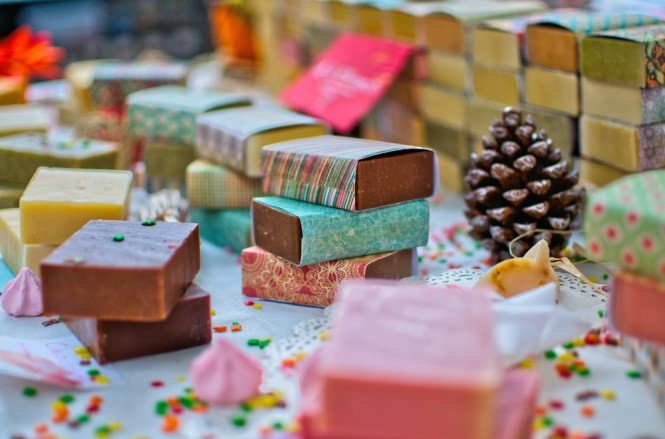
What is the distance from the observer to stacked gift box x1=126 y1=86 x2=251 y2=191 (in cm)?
163

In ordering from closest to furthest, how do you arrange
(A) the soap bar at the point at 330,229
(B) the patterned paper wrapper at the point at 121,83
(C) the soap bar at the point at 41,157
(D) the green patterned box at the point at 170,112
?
(A) the soap bar at the point at 330,229
(C) the soap bar at the point at 41,157
(D) the green patterned box at the point at 170,112
(B) the patterned paper wrapper at the point at 121,83

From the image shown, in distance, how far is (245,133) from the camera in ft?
4.62

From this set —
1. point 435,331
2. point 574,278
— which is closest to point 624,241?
point 435,331

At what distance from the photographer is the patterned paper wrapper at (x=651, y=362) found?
0.89 meters

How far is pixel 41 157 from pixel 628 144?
89cm

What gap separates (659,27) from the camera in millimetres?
1338

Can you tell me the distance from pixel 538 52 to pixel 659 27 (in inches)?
7.1

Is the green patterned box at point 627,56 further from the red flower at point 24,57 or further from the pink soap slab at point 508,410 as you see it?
the red flower at point 24,57

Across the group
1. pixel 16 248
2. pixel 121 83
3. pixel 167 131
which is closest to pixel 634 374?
pixel 16 248

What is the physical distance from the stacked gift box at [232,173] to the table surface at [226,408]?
0.30m

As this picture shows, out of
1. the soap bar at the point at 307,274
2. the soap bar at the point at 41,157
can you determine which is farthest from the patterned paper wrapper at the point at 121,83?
the soap bar at the point at 307,274

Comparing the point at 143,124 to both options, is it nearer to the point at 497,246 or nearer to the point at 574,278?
the point at 497,246

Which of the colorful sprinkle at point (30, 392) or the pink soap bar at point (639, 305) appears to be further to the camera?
the colorful sprinkle at point (30, 392)

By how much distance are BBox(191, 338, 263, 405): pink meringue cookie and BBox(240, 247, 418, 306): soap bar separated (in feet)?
0.88
